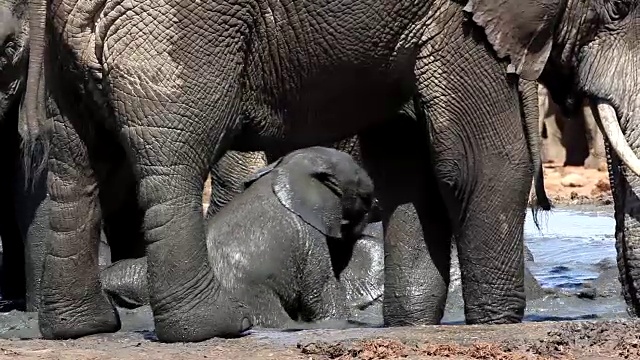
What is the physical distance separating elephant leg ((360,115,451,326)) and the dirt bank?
22.3ft

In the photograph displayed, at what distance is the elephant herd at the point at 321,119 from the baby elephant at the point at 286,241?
182 mm

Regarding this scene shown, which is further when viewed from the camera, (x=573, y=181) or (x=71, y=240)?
(x=573, y=181)

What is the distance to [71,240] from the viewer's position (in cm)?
555

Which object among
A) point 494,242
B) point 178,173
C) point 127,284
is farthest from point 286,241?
point 178,173

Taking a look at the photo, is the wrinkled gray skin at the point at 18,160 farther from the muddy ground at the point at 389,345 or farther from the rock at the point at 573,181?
the rock at the point at 573,181

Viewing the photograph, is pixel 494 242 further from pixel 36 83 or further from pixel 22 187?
pixel 22 187

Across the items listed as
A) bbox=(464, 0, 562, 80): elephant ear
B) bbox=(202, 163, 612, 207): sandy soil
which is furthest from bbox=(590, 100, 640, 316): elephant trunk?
bbox=(202, 163, 612, 207): sandy soil

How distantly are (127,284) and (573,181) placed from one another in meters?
9.29

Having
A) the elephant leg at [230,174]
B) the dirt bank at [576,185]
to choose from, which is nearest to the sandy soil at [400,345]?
the elephant leg at [230,174]

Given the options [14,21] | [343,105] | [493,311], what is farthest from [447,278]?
[14,21]

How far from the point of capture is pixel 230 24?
5.16m

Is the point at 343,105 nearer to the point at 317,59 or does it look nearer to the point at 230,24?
the point at 317,59

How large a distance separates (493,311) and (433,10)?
105 cm

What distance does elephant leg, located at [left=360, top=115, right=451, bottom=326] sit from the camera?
614 cm
